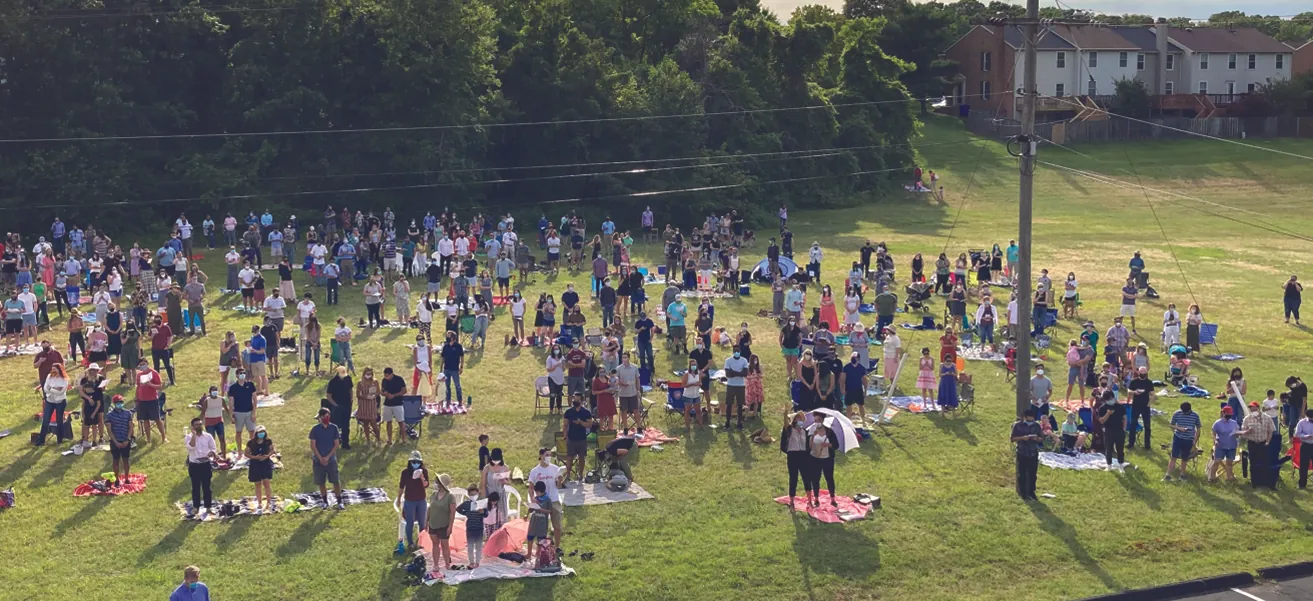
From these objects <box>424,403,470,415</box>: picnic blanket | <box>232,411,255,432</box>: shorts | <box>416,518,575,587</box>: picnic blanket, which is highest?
<box>232,411,255,432</box>: shorts

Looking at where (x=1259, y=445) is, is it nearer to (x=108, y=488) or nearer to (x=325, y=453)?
(x=325, y=453)

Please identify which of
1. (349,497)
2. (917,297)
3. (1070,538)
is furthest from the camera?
(917,297)

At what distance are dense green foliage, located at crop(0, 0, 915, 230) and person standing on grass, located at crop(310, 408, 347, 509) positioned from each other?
3374 cm

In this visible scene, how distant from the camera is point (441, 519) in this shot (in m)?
16.7

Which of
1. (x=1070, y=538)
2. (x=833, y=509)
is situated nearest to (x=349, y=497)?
(x=833, y=509)

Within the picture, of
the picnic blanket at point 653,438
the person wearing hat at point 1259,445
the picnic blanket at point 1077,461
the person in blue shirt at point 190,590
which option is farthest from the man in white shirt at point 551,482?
the person wearing hat at point 1259,445

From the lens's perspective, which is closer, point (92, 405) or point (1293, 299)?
point (92, 405)

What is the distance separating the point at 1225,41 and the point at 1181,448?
284 feet

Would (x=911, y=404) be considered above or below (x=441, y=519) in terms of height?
below

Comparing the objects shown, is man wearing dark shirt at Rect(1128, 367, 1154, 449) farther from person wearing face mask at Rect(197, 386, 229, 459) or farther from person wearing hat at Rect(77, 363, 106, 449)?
person wearing hat at Rect(77, 363, 106, 449)

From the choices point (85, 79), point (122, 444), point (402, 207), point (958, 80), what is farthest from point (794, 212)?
point (122, 444)

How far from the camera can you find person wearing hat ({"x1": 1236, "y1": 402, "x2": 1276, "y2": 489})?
2061cm

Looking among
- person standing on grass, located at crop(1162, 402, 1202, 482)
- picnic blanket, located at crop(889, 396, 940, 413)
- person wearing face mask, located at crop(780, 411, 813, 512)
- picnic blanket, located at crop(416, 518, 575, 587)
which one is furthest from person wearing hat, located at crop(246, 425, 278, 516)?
person standing on grass, located at crop(1162, 402, 1202, 482)

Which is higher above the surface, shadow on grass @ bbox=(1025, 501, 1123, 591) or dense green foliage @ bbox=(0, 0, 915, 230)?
dense green foliage @ bbox=(0, 0, 915, 230)
